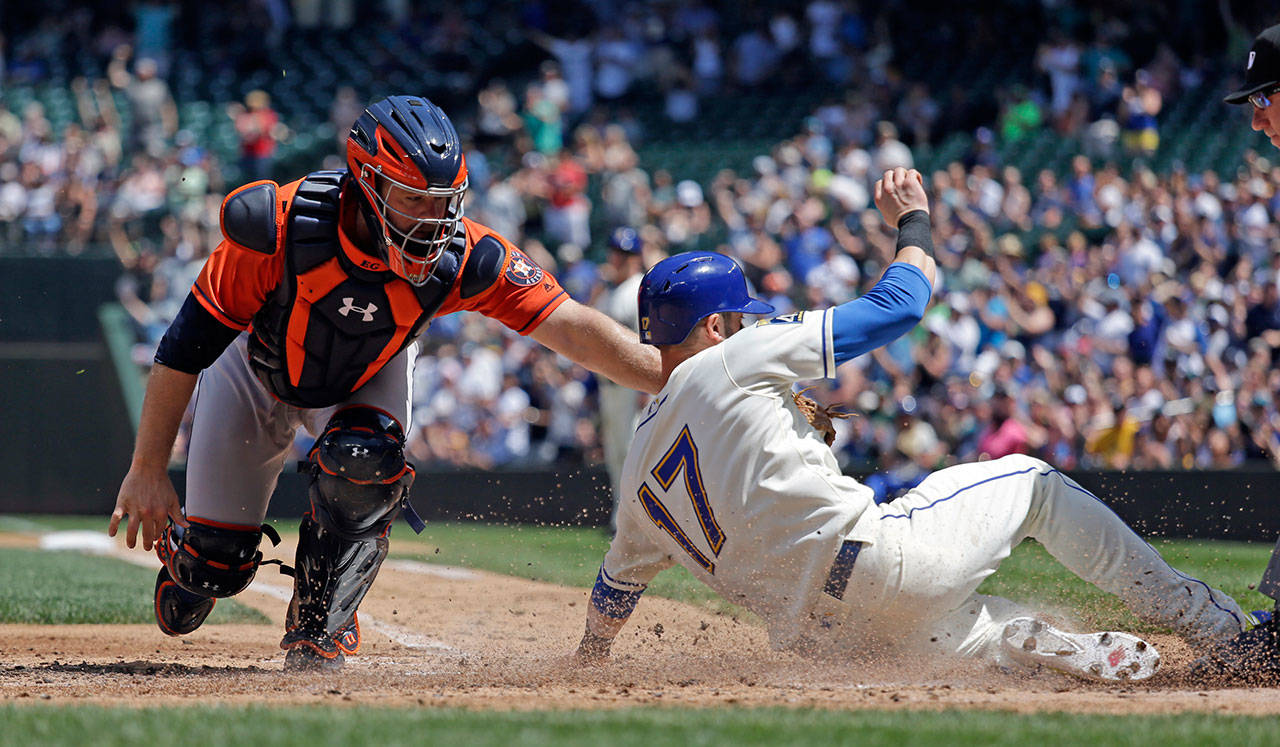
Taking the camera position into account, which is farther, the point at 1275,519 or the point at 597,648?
the point at 1275,519

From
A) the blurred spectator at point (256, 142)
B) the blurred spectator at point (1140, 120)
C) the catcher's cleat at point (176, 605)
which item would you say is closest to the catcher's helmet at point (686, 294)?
the catcher's cleat at point (176, 605)

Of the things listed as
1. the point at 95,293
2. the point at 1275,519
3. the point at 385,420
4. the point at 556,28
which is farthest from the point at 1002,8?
the point at 385,420

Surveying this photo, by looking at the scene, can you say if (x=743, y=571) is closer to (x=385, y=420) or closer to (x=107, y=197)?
(x=385, y=420)

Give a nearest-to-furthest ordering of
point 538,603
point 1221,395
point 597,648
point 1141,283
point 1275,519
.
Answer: point 597,648 < point 538,603 < point 1275,519 < point 1221,395 < point 1141,283

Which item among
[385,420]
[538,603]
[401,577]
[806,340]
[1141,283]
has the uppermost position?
[806,340]

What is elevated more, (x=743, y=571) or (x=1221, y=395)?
(x=743, y=571)

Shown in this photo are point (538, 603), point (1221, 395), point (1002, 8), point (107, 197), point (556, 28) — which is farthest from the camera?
point (556, 28)

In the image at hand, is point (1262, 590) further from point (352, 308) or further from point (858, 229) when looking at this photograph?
point (858, 229)
